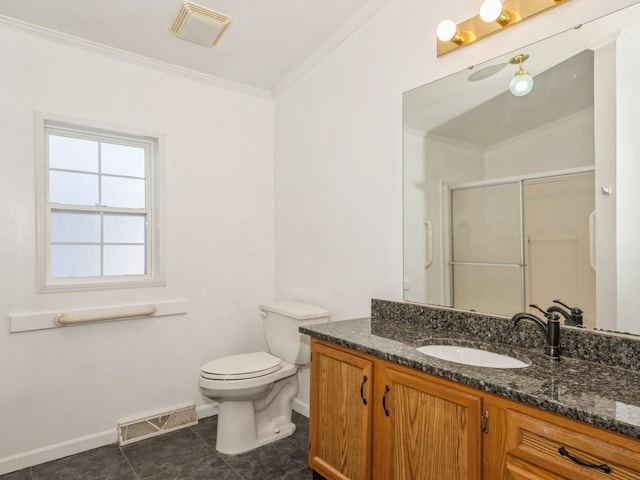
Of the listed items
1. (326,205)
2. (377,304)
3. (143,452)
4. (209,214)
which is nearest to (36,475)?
(143,452)

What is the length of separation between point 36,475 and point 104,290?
1029 mm

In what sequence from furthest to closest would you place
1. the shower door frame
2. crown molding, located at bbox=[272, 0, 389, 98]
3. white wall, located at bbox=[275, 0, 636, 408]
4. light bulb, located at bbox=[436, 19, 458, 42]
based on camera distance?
crown molding, located at bbox=[272, 0, 389, 98]
white wall, located at bbox=[275, 0, 636, 408]
light bulb, located at bbox=[436, 19, 458, 42]
the shower door frame

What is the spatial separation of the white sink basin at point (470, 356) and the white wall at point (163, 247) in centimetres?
181

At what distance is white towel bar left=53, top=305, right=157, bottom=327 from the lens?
221 centimetres

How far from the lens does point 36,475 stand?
2045 mm

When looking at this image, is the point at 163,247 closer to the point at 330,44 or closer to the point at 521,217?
the point at 330,44

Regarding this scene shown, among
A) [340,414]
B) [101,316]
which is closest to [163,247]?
[101,316]

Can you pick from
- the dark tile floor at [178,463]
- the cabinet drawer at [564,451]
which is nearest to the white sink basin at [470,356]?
the cabinet drawer at [564,451]

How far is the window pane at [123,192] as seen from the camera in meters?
2.54

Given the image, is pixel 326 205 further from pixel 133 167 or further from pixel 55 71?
pixel 55 71

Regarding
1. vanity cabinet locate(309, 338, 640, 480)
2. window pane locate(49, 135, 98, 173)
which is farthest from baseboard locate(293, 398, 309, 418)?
window pane locate(49, 135, 98, 173)

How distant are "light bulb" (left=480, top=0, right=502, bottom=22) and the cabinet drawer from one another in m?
1.41

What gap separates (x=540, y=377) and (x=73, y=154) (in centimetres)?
276

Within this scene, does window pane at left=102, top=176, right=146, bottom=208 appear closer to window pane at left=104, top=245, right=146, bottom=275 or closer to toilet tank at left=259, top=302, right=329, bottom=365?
window pane at left=104, top=245, right=146, bottom=275
